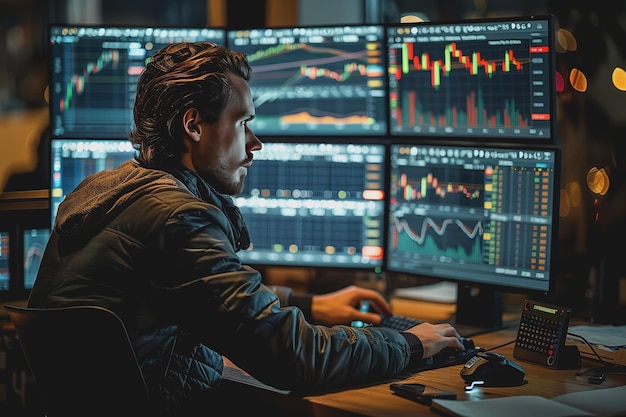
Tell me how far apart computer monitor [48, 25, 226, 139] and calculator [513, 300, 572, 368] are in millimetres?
1345

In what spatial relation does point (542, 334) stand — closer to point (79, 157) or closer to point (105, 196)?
point (105, 196)

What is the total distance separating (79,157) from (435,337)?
1312 millimetres

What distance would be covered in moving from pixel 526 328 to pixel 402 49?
945 millimetres

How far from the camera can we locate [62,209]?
2088 mm

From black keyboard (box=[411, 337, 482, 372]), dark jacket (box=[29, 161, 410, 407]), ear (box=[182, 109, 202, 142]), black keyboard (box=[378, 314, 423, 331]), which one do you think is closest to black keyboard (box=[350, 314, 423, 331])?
black keyboard (box=[378, 314, 423, 331])

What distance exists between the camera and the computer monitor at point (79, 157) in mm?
2877

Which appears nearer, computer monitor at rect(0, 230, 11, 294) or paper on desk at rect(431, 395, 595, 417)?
paper on desk at rect(431, 395, 595, 417)

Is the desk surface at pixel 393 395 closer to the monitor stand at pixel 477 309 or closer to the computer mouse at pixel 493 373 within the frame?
the computer mouse at pixel 493 373

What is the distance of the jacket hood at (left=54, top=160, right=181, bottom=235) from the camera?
6.46 feet

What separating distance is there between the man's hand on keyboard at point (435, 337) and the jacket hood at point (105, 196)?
681 mm

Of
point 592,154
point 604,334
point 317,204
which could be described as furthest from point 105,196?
point 592,154

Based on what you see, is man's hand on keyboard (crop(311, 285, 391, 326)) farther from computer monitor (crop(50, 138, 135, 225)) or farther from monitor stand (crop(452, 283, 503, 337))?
computer monitor (crop(50, 138, 135, 225))

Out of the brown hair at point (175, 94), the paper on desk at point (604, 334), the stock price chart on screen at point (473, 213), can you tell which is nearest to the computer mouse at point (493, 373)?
the paper on desk at point (604, 334)

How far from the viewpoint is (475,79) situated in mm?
2674
